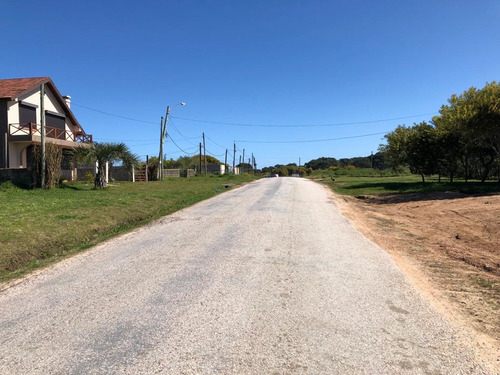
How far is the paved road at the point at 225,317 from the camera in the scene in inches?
124

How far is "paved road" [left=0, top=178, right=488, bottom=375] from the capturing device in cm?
315

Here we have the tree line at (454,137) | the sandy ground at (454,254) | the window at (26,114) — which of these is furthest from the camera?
the window at (26,114)

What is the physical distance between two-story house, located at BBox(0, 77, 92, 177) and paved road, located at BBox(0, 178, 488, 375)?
20272 mm

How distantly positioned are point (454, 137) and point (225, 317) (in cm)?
2841

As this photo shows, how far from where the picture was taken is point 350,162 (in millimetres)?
150500

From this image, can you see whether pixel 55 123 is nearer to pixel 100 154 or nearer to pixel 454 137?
pixel 100 154

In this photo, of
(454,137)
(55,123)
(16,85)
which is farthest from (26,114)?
(454,137)

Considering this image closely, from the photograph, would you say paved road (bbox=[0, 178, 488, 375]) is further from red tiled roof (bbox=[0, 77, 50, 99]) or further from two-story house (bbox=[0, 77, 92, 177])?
red tiled roof (bbox=[0, 77, 50, 99])

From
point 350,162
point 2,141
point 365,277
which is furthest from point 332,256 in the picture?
point 350,162

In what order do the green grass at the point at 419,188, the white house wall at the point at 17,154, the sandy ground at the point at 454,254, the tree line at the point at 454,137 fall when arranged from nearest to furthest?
the sandy ground at the point at 454,254
the tree line at the point at 454,137
the green grass at the point at 419,188
the white house wall at the point at 17,154

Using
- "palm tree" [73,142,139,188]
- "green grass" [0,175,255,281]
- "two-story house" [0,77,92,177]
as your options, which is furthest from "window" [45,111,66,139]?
"green grass" [0,175,255,281]

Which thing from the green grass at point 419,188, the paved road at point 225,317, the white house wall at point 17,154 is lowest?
the paved road at point 225,317

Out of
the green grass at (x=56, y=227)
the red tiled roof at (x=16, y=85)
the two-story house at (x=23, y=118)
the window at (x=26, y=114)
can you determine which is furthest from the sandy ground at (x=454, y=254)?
the window at (x=26, y=114)

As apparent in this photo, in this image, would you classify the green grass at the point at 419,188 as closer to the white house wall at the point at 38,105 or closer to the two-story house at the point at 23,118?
the two-story house at the point at 23,118
